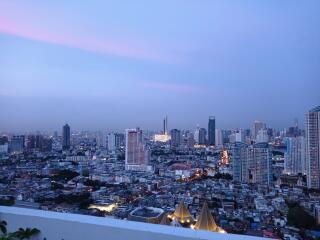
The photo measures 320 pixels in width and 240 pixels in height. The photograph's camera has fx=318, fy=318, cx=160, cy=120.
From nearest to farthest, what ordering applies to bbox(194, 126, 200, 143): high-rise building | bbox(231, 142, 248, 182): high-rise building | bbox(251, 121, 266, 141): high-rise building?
bbox(231, 142, 248, 182): high-rise building, bbox(251, 121, 266, 141): high-rise building, bbox(194, 126, 200, 143): high-rise building

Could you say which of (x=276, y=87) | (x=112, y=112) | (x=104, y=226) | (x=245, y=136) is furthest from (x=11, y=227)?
(x=245, y=136)

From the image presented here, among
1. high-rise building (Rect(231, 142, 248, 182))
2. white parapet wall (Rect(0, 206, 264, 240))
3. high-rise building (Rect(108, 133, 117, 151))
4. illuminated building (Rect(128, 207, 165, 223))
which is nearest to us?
white parapet wall (Rect(0, 206, 264, 240))

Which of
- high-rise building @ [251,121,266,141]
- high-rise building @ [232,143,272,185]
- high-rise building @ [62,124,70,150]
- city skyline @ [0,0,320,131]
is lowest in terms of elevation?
high-rise building @ [232,143,272,185]

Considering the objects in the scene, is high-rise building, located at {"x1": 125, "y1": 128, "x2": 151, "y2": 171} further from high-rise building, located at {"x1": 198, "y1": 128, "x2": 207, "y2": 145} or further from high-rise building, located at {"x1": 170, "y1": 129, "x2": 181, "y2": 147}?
high-rise building, located at {"x1": 170, "y1": 129, "x2": 181, "y2": 147}

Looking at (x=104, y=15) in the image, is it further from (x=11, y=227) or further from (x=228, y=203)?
(x=228, y=203)

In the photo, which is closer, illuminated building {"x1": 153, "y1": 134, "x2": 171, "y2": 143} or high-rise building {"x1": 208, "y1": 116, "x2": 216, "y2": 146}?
high-rise building {"x1": 208, "y1": 116, "x2": 216, "y2": 146}

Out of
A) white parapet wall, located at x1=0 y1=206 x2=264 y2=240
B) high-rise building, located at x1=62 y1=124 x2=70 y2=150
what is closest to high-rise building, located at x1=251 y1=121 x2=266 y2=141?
high-rise building, located at x1=62 y1=124 x2=70 y2=150

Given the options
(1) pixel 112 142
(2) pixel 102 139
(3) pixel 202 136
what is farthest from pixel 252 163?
(2) pixel 102 139
